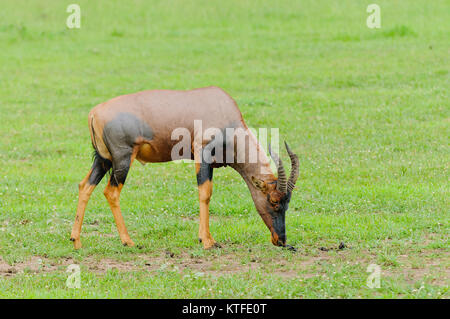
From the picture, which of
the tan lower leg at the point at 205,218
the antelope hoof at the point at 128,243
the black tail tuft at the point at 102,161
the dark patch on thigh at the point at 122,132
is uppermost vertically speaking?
the dark patch on thigh at the point at 122,132

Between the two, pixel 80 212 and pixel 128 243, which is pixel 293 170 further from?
pixel 80 212

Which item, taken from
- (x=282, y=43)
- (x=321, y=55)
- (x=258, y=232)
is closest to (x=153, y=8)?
(x=282, y=43)

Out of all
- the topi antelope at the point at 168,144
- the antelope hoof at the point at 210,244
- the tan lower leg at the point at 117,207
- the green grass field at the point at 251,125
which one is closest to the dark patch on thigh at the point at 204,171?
the topi antelope at the point at 168,144

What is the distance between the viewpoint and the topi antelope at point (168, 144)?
10867 millimetres

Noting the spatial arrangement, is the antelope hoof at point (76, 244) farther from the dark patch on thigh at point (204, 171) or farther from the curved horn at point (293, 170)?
the curved horn at point (293, 170)

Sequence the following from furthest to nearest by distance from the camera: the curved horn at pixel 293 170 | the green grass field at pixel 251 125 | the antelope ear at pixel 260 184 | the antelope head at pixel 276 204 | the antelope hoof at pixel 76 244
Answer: the antelope hoof at pixel 76 244 → the antelope ear at pixel 260 184 → the antelope head at pixel 276 204 → the curved horn at pixel 293 170 → the green grass field at pixel 251 125

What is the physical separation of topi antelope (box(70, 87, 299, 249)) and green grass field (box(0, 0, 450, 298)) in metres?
0.51

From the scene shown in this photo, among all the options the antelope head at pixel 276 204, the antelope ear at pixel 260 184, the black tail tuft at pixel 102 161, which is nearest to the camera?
the antelope head at pixel 276 204

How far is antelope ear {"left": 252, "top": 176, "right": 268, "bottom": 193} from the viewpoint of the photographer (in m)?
10.8

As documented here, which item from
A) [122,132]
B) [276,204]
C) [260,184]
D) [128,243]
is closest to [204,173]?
[260,184]

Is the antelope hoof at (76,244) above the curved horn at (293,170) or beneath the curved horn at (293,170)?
beneath

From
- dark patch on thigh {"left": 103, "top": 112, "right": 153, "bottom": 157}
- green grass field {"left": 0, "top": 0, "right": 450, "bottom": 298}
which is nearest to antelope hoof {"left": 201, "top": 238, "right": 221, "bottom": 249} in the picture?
green grass field {"left": 0, "top": 0, "right": 450, "bottom": 298}

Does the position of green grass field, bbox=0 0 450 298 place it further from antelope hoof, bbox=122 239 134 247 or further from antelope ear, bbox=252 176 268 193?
antelope ear, bbox=252 176 268 193

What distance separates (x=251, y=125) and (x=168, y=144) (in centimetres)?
735
